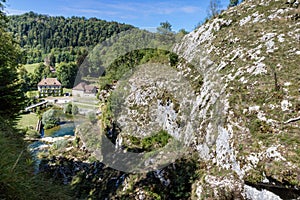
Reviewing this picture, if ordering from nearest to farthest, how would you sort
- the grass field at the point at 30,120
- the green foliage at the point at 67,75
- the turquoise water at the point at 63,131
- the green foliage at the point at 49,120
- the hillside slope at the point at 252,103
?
the hillside slope at the point at 252,103
the turquoise water at the point at 63,131
the green foliage at the point at 49,120
the grass field at the point at 30,120
the green foliage at the point at 67,75

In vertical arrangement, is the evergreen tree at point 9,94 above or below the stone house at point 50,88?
above

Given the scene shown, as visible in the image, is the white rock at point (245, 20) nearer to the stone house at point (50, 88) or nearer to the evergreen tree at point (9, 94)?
the evergreen tree at point (9, 94)

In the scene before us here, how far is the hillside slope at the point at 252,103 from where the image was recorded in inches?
181

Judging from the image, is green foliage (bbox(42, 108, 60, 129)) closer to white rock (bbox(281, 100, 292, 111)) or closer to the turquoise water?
the turquoise water

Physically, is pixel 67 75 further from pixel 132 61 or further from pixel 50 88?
pixel 132 61

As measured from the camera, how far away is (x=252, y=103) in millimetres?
6000

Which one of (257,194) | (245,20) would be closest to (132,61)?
(245,20)

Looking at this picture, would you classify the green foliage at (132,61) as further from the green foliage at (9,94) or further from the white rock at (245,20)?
the green foliage at (9,94)

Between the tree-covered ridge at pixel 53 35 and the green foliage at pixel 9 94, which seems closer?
the green foliage at pixel 9 94

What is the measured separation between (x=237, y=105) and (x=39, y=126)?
2279cm

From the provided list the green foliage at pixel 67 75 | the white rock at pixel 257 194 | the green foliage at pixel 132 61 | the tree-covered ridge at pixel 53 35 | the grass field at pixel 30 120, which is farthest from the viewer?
the tree-covered ridge at pixel 53 35

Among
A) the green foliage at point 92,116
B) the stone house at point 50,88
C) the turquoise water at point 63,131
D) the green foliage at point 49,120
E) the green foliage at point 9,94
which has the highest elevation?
the green foliage at point 9,94

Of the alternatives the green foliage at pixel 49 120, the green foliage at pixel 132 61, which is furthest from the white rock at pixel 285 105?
the green foliage at pixel 49 120

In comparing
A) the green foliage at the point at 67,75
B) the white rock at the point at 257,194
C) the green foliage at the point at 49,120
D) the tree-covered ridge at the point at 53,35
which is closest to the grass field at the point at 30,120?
the green foliage at the point at 49,120
